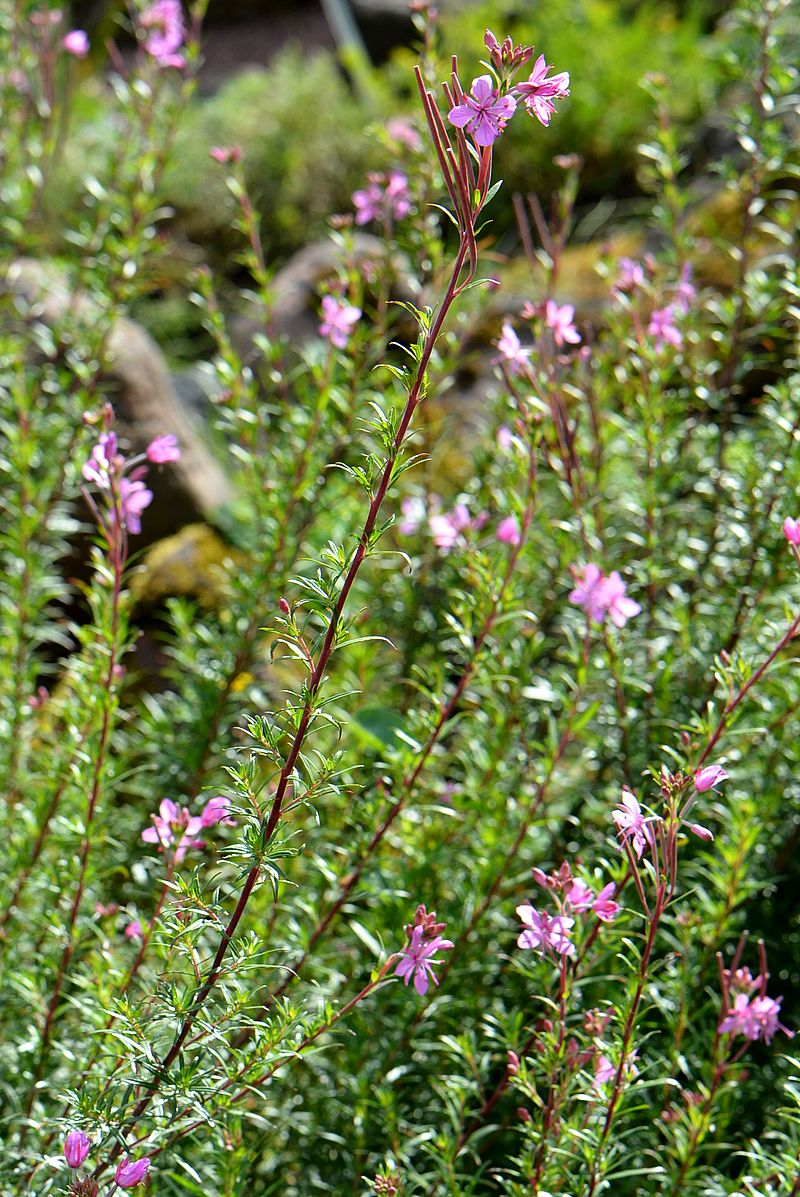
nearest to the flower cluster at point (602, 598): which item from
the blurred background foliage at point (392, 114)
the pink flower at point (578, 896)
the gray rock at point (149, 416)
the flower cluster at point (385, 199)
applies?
the pink flower at point (578, 896)

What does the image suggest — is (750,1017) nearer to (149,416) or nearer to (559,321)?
(559,321)

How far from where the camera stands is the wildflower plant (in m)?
1.38

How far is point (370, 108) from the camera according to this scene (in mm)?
7012

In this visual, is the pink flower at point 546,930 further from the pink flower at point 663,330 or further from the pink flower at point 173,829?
the pink flower at point 663,330

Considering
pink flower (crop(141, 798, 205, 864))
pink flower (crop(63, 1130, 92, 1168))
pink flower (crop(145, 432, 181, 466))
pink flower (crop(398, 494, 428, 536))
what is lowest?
pink flower (crop(398, 494, 428, 536))

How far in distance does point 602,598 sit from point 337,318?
2.71ft

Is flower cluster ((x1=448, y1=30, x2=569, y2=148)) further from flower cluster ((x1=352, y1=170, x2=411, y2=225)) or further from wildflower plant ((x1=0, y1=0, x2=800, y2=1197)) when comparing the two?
flower cluster ((x1=352, y1=170, x2=411, y2=225))

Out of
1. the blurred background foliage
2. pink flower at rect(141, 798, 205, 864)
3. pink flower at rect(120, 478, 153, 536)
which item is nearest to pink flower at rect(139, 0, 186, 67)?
pink flower at rect(120, 478, 153, 536)

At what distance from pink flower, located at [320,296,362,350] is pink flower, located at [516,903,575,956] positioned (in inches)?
49.6

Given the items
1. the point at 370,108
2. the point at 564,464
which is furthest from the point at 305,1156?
the point at 370,108

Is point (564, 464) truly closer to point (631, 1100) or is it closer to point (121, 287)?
point (631, 1100)

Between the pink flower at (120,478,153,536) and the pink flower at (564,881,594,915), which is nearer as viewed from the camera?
the pink flower at (564,881,594,915)

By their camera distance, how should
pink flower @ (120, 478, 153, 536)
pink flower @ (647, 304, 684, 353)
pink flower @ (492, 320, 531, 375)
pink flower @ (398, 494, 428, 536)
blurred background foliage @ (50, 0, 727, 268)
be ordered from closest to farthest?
pink flower @ (120, 478, 153, 536) < pink flower @ (492, 320, 531, 375) < pink flower @ (647, 304, 684, 353) < pink flower @ (398, 494, 428, 536) < blurred background foliage @ (50, 0, 727, 268)

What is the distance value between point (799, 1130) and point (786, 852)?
0.57 m
